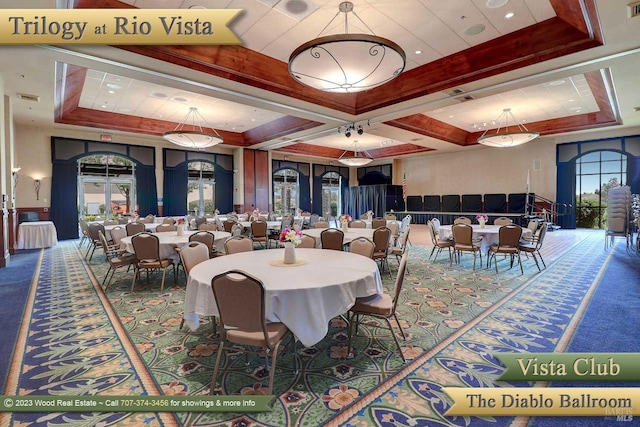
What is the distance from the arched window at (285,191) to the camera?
1789 cm

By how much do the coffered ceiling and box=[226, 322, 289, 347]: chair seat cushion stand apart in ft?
11.4

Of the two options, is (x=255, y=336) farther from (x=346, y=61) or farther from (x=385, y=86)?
(x=385, y=86)

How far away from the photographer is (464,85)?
6.54 m

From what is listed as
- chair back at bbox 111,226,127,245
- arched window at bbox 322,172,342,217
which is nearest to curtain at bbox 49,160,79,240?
chair back at bbox 111,226,127,245

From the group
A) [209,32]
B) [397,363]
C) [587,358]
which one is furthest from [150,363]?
[587,358]

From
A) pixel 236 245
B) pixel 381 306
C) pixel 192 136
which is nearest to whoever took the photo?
pixel 381 306

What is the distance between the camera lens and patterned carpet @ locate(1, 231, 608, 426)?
82.5 inches

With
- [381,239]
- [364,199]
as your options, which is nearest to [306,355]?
[381,239]

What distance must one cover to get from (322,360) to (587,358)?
2.14 m

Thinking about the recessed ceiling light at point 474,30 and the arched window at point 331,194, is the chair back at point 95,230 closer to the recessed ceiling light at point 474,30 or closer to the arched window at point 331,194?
the recessed ceiling light at point 474,30

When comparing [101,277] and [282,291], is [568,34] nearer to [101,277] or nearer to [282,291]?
[282,291]

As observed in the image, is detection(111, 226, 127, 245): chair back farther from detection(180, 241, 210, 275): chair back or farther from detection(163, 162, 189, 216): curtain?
detection(163, 162, 189, 216): curtain

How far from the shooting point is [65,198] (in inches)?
441

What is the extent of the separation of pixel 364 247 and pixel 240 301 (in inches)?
84.7
